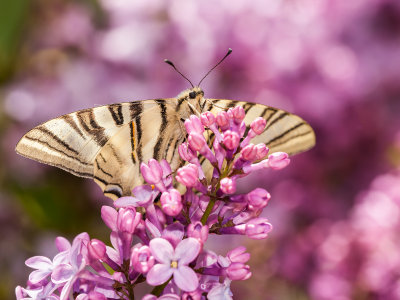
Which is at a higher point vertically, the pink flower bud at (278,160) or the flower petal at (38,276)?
the pink flower bud at (278,160)

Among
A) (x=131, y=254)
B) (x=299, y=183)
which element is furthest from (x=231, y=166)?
(x=299, y=183)

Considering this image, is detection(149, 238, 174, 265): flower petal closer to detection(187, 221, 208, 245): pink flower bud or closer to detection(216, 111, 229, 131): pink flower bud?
detection(187, 221, 208, 245): pink flower bud

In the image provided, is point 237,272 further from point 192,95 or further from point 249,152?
point 192,95

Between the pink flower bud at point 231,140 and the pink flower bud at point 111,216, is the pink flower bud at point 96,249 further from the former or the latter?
the pink flower bud at point 231,140

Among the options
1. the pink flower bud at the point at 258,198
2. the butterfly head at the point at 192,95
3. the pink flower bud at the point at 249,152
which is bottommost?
the pink flower bud at the point at 258,198

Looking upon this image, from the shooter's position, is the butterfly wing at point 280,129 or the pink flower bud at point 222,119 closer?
the pink flower bud at point 222,119

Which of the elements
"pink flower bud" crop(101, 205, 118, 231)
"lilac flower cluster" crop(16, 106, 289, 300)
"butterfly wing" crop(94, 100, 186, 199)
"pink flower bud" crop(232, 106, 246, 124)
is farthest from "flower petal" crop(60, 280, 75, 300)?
"pink flower bud" crop(232, 106, 246, 124)

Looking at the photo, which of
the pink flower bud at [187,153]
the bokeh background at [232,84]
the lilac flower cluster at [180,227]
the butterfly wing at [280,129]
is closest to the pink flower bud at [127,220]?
the lilac flower cluster at [180,227]
